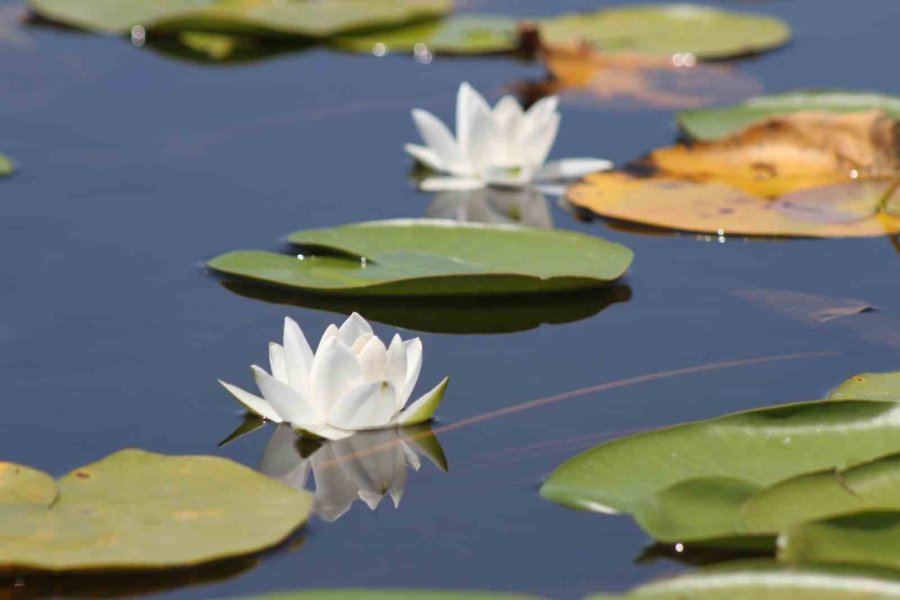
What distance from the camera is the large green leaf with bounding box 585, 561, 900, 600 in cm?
171

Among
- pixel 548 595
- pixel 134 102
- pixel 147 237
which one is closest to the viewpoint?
pixel 548 595

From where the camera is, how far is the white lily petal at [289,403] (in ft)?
7.48

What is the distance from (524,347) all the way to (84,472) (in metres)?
0.93

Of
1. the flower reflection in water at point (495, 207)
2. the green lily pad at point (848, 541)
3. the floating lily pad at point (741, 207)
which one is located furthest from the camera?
the flower reflection in water at point (495, 207)

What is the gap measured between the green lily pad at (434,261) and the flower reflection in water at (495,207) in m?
0.33

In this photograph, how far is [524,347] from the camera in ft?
8.92

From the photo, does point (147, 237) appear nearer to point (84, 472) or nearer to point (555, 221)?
point (555, 221)

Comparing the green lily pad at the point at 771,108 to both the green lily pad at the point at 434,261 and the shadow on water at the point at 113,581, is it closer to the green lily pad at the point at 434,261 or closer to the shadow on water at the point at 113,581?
the green lily pad at the point at 434,261

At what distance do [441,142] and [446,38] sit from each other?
1.40 meters

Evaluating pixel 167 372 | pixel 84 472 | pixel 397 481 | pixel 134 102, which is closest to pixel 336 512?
pixel 397 481

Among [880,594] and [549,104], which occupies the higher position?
[549,104]

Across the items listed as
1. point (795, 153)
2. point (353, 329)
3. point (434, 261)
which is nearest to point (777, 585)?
point (353, 329)

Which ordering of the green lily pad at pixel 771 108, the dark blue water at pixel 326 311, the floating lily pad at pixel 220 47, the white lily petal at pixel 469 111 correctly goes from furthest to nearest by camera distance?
the floating lily pad at pixel 220 47 < the green lily pad at pixel 771 108 < the white lily petal at pixel 469 111 < the dark blue water at pixel 326 311

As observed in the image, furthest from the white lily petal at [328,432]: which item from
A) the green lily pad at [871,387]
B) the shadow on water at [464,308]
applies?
the green lily pad at [871,387]
